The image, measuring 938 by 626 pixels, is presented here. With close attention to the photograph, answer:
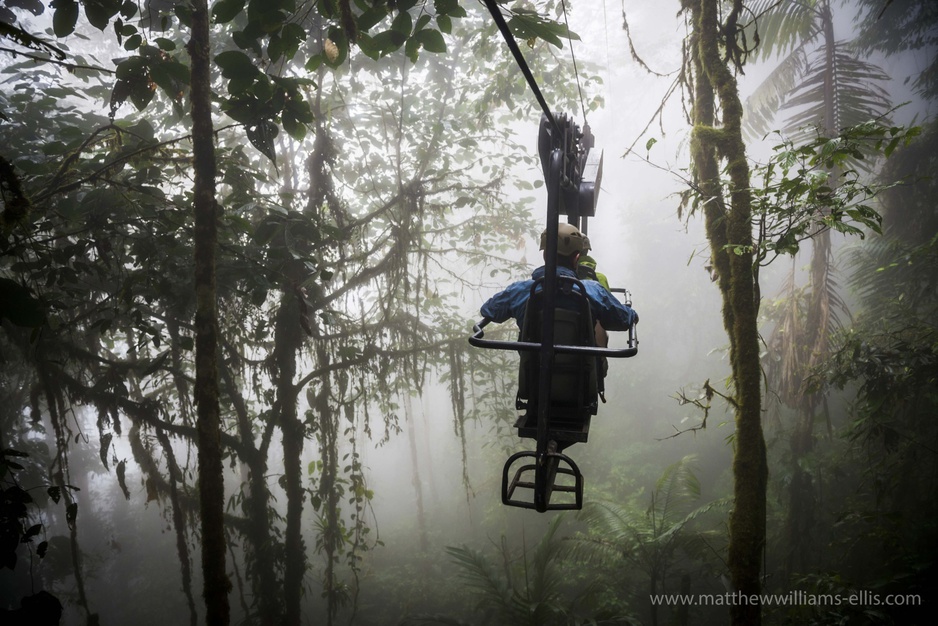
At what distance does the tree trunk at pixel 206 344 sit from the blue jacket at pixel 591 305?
152cm

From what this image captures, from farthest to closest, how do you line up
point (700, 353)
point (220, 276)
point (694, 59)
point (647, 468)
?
point (700, 353) → point (647, 468) → point (220, 276) → point (694, 59)

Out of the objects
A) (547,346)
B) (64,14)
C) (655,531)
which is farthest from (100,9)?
(655,531)

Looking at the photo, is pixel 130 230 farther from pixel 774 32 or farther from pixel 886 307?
pixel 886 307

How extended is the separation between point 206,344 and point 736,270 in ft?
10.3

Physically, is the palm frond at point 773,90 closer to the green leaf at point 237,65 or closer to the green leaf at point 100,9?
the green leaf at point 237,65

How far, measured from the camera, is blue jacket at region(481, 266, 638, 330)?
2.19m

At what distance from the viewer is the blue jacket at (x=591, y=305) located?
86.4 inches

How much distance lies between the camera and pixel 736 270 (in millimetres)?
2926

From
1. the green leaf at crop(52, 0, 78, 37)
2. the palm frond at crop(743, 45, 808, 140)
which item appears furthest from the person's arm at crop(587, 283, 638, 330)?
the palm frond at crop(743, 45, 808, 140)

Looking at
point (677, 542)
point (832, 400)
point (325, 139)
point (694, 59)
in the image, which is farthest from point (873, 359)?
point (832, 400)

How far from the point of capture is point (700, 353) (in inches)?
771

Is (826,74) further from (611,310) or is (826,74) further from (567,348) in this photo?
(567,348)

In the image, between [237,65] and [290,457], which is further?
[290,457]

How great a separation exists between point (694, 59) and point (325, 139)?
3481 mm
